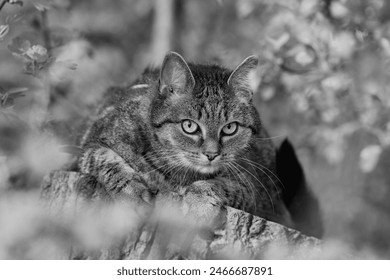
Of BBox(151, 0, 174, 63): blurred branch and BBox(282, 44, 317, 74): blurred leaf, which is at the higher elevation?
BBox(151, 0, 174, 63): blurred branch

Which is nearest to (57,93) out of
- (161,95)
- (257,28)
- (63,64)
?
(63,64)

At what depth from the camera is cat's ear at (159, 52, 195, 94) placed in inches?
135

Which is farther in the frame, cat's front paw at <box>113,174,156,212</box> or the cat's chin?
the cat's chin

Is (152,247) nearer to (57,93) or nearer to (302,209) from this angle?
(302,209)

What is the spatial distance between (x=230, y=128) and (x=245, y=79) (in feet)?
1.10

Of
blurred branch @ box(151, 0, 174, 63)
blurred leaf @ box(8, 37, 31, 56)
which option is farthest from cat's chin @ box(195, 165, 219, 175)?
blurred branch @ box(151, 0, 174, 63)

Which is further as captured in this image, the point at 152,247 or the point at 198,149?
the point at 198,149

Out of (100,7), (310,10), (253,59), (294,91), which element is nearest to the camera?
(253,59)

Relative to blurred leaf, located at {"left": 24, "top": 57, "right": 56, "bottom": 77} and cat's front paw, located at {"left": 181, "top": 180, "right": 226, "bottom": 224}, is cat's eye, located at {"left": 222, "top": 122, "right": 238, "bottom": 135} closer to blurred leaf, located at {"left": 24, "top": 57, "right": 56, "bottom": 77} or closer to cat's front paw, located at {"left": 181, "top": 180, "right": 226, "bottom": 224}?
cat's front paw, located at {"left": 181, "top": 180, "right": 226, "bottom": 224}

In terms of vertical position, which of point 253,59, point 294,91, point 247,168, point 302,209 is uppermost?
point 253,59

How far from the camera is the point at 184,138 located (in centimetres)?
345

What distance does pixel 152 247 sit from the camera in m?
3.14

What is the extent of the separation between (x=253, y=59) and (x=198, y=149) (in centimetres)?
70

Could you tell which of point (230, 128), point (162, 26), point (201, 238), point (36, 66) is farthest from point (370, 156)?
point (162, 26)
